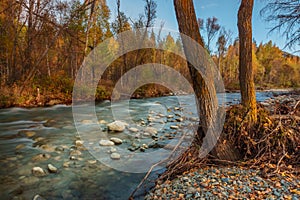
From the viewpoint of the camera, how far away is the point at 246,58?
2881mm

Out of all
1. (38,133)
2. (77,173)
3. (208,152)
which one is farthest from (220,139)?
(38,133)

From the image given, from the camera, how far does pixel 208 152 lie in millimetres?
2826

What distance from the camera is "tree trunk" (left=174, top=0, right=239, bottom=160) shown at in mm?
2604

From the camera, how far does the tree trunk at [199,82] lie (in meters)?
2.60

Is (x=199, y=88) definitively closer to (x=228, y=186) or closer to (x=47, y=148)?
(x=228, y=186)

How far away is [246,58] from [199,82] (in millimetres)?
892

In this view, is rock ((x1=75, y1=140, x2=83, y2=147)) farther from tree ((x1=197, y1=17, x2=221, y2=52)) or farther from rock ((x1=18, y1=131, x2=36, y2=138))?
tree ((x1=197, y1=17, x2=221, y2=52))

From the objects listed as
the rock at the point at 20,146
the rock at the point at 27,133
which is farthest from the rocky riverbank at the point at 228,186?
the rock at the point at 27,133

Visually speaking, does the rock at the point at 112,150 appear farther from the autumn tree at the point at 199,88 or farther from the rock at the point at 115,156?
the autumn tree at the point at 199,88

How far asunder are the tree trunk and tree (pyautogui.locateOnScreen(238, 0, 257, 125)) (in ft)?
1.80

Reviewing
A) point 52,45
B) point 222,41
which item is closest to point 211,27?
point 222,41

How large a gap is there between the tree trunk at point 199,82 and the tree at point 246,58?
0.55 metres

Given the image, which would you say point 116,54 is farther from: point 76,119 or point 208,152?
point 208,152

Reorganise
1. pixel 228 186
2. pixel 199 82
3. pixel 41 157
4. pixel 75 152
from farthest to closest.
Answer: pixel 75 152
pixel 41 157
pixel 199 82
pixel 228 186
